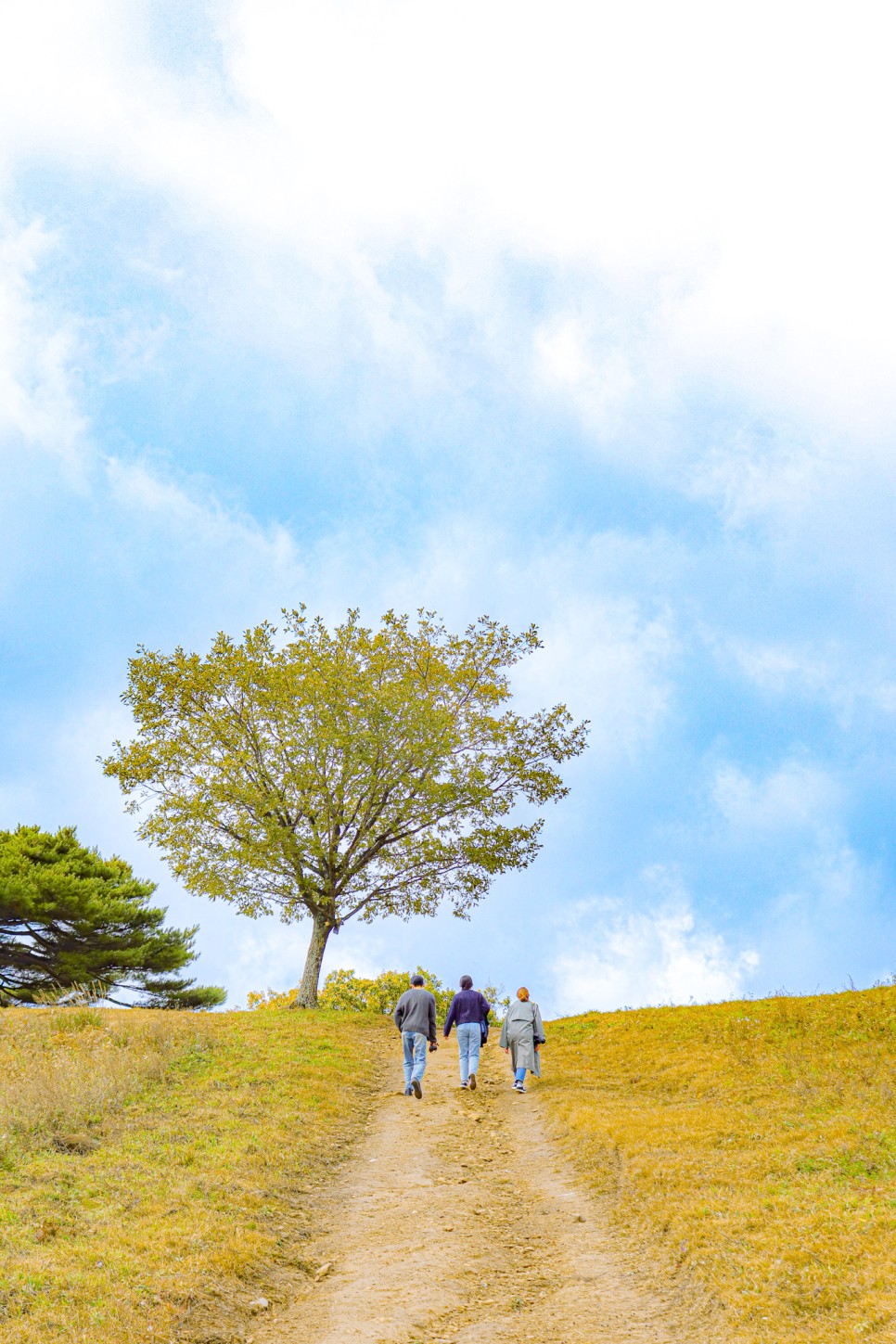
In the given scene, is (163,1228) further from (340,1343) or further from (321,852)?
(321,852)

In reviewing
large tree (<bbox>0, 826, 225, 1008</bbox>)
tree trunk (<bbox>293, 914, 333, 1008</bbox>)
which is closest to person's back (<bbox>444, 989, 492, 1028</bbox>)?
tree trunk (<bbox>293, 914, 333, 1008</bbox>)

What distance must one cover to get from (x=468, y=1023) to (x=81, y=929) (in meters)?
29.2

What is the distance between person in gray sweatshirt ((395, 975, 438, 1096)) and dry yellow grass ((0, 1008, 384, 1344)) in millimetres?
1148

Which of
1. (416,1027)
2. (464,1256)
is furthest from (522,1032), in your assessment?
(464,1256)

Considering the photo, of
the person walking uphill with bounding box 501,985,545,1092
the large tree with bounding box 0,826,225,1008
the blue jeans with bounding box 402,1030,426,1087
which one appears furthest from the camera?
the large tree with bounding box 0,826,225,1008

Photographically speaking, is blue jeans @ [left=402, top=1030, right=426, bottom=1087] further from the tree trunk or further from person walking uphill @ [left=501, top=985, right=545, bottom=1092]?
the tree trunk

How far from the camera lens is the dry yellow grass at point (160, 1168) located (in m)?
8.56

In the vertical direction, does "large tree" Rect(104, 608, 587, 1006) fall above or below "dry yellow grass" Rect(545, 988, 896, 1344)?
above

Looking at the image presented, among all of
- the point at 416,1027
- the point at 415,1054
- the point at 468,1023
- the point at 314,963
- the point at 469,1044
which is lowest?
the point at 415,1054

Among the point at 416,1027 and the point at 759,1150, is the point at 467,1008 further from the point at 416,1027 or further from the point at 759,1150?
the point at 759,1150

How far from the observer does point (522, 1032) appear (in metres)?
20.0

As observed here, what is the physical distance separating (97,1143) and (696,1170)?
8955 millimetres


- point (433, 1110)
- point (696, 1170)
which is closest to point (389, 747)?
point (433, 1110)

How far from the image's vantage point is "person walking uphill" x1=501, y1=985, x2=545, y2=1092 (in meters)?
20.0
